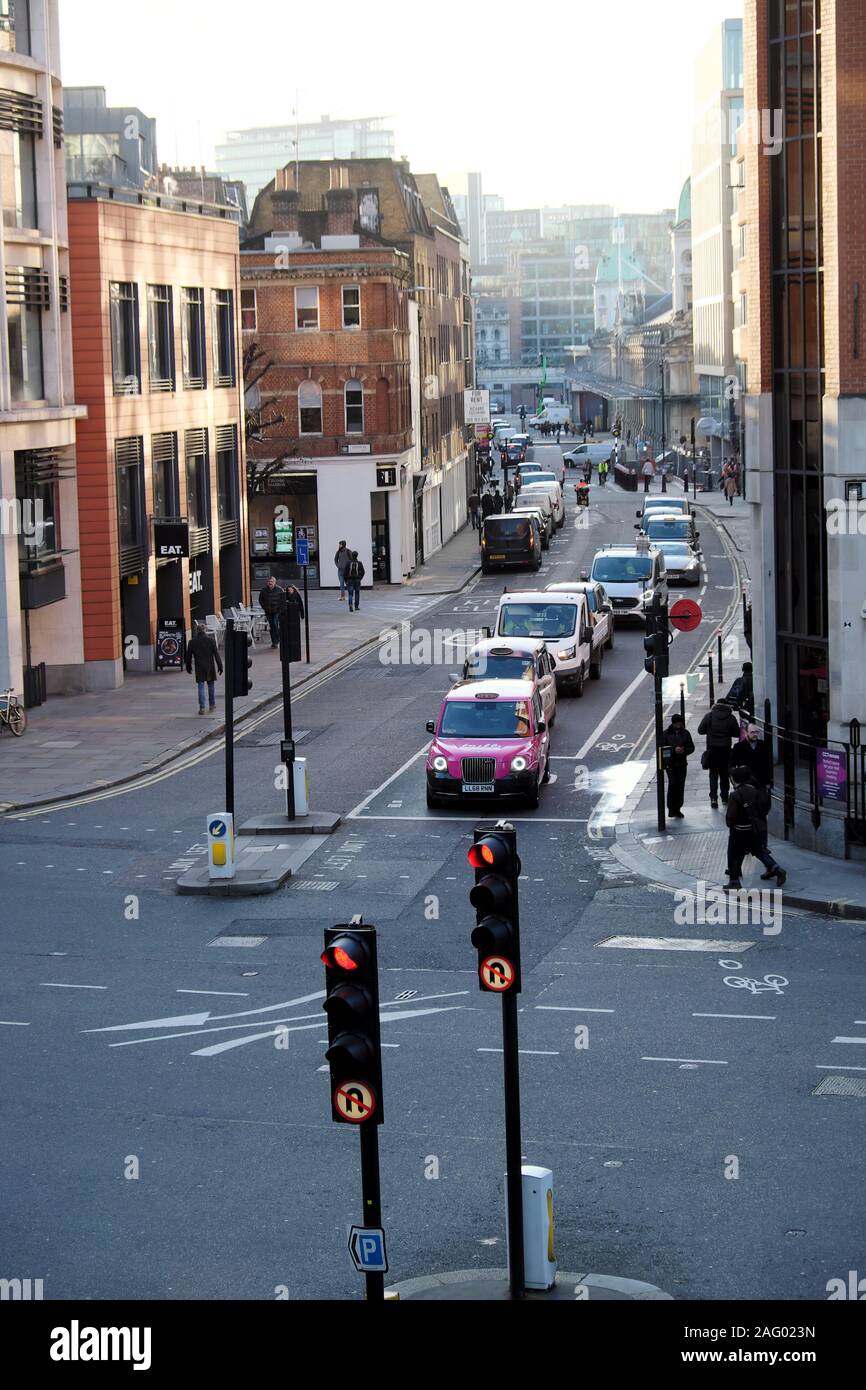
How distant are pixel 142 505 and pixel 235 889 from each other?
70.4 feet

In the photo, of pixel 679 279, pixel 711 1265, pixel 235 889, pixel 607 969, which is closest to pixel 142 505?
pixel 235 889

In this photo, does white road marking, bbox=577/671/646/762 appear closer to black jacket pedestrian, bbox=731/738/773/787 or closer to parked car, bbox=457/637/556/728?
parked car, bbox=457/637/556/728

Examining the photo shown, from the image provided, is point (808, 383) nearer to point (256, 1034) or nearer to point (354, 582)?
point (256, 1034)

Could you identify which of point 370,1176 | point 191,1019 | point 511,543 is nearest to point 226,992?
point 191,1019

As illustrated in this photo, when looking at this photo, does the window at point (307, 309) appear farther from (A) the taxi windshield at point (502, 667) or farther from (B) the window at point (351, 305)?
(A) the taxi windshield at point (502, 667)

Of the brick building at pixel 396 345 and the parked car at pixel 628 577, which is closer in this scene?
the parked car at pixel 628 577

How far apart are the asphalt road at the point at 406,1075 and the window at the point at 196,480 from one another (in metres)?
20.5

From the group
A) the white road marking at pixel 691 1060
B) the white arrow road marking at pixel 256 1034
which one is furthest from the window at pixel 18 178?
the white road marking at pixel 691 1060

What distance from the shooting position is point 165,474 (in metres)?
45.3

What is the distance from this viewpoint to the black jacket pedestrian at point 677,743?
88.0 feet

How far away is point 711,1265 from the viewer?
12055 mm

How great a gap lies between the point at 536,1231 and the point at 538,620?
89.5 ft

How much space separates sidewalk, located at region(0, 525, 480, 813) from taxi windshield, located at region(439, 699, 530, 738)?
568cm
